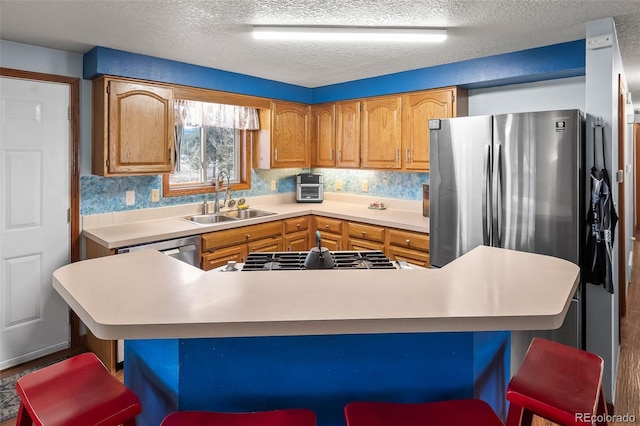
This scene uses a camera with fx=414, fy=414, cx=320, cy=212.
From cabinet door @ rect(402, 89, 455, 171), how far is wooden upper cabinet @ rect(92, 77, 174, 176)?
213 centimetres

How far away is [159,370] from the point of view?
1427 millimetres

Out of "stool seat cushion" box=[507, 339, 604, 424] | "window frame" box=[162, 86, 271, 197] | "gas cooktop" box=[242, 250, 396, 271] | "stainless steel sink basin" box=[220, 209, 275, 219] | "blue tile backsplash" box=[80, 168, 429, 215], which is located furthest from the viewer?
"stainless steel sink basin" box=[220, 209, 275, 219]

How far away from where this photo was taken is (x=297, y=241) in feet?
14.0

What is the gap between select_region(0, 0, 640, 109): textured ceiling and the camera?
2.28 meters

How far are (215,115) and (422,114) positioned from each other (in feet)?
6.56

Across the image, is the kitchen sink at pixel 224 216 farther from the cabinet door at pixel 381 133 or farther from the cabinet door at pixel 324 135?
the cabinet door at pixel 381 133

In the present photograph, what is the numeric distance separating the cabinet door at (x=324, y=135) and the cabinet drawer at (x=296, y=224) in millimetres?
754

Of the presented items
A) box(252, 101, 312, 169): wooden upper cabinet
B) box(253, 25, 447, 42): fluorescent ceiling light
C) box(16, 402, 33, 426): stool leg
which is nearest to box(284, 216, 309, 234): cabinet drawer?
box(252, 101, 312, 169): wooden upper cabinet

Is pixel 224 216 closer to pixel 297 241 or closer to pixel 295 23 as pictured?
pixel 297 241

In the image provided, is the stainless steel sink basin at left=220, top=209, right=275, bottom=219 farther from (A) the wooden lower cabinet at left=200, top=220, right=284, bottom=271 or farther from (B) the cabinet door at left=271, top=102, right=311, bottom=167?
(B) the cabinet door at left=271, top=102, right=311, bottom=167

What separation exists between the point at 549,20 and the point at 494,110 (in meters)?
1.27

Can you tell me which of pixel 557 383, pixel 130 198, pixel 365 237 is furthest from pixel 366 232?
pixel 557 383

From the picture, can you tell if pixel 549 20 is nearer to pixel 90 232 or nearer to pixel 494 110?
pixel 494 110

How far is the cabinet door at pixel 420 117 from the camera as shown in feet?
12.1
